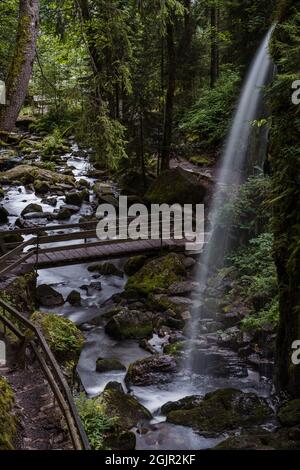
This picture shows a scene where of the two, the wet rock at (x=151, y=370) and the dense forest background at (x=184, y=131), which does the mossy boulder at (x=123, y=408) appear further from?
the wet rock at (x=151, y=370)

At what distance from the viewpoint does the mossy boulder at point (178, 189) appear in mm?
19125

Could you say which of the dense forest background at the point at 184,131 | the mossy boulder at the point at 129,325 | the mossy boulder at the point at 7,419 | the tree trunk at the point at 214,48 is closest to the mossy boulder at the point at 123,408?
the dense forest background at the point at 184,131

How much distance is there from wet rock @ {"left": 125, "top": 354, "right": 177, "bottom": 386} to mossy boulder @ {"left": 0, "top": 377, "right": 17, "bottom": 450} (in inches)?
161

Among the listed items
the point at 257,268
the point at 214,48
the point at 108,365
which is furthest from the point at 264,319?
the point at 214,48

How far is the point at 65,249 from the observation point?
1502 cm

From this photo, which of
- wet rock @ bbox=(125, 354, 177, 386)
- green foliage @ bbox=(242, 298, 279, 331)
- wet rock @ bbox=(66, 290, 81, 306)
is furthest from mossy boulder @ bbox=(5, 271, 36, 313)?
green foliage @ bbox=(242, 298, 279, 331)

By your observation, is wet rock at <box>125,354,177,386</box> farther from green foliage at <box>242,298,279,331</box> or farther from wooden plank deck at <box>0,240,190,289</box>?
wooden plank deck at <box>0,240,190,289</box>

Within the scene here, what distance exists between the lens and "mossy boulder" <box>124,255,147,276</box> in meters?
16.7

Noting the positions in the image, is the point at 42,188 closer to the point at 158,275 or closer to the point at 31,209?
the point at 31,209

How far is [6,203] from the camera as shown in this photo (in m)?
22.9

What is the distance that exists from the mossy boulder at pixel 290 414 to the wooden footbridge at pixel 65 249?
23.6ft
